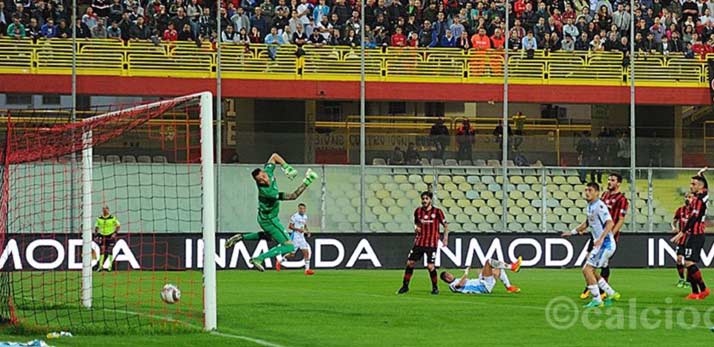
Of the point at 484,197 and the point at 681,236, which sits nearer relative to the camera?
the point at 681,236

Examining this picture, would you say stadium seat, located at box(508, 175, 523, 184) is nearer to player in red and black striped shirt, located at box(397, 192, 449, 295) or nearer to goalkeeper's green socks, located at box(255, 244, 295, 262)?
player in red and black striped shirt, located at box(397, 192, 449, 295)

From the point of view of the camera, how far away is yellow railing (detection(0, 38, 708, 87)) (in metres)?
37.5

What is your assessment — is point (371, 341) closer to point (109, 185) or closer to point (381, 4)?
point (109, 185)

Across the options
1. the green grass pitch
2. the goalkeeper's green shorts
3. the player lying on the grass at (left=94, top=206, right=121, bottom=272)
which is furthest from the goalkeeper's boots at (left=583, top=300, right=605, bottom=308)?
the player lying on the grass at (left=94, top=206, right=121, bottom=272)

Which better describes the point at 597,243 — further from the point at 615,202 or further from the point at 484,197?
the point at 484,197

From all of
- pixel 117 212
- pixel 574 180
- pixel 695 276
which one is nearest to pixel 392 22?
pixel 574 180

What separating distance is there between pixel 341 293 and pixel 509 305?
413 centimetres

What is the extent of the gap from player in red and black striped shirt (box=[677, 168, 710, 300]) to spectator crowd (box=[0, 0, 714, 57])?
14463 mm

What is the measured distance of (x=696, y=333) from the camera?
16.2 meters

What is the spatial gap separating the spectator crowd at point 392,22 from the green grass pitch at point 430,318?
13.4m

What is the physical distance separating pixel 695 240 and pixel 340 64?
1753 cm

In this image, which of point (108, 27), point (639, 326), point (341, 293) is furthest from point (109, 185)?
point (639, 326)

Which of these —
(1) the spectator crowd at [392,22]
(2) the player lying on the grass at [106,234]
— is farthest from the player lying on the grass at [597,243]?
(1) the spectator crowd at [392,22]

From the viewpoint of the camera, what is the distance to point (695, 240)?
23.5m
